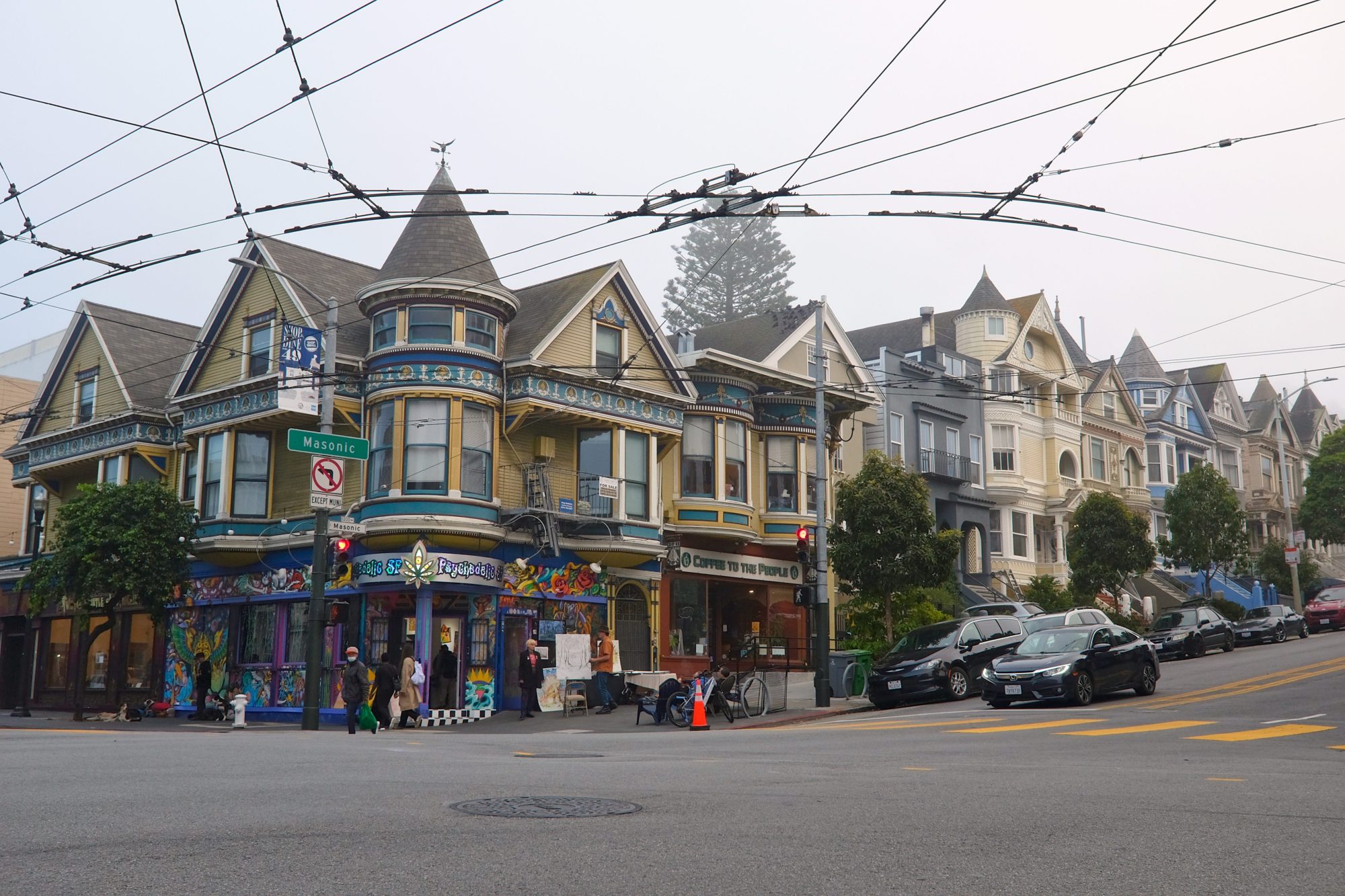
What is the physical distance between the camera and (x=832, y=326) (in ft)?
134

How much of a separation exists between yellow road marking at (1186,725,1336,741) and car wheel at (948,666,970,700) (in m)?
7.72

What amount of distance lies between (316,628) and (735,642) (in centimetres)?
1610

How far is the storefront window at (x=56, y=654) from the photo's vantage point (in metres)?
37.9

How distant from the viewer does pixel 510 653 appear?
30125mm

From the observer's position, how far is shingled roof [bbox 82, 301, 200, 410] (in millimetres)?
35250

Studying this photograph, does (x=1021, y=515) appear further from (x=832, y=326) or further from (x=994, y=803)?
(x=994, y=803)

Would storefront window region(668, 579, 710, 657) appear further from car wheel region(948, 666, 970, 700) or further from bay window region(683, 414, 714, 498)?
car wheel region(948, 666, 970, 700)

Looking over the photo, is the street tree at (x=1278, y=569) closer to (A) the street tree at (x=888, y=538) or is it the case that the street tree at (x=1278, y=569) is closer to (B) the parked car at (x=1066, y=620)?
(A) the street tree at (x=888, y=538)

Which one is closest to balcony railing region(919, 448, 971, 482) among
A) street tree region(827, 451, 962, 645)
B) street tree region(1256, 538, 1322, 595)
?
street tree region(827, 451, 962, 645)

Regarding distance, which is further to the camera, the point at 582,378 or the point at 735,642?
the point at 735,642

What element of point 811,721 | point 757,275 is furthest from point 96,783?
point 757,275

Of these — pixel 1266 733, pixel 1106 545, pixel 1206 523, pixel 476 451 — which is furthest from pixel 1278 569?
pixel 1266 733

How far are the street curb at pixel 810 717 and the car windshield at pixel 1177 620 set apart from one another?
13.0 m

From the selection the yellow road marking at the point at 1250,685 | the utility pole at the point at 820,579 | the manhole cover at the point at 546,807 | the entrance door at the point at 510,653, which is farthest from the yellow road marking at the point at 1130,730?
the entrance door at the point at 510,653
